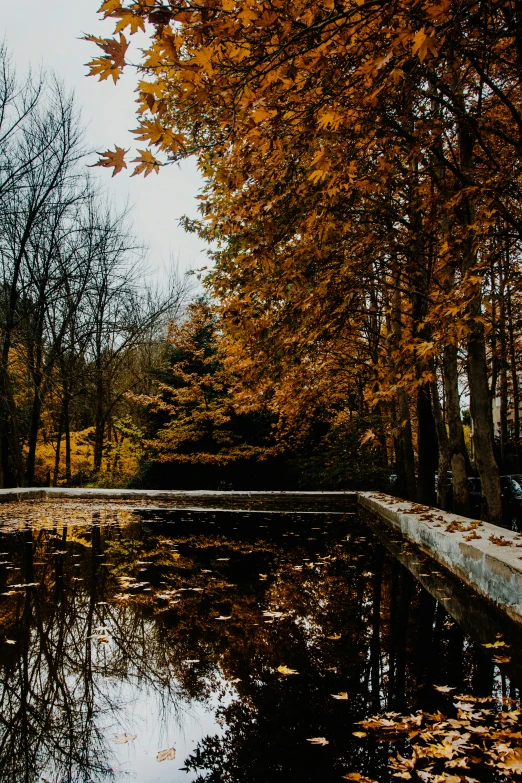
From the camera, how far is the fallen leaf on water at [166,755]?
2592 millimetres

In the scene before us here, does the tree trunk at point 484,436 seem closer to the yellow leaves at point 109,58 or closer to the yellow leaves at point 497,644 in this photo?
the yellow leaves at point 497,644

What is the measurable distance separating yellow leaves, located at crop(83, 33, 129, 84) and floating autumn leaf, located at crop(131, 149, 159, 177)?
1.48ft

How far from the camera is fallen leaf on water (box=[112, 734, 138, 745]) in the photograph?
267 centimetres

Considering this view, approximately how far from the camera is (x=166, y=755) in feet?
8.59

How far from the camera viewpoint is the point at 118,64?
3068mm

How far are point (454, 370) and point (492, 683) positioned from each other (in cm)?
914

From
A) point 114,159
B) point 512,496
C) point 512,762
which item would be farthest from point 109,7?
point 512,496

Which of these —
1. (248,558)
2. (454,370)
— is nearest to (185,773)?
(248,558)

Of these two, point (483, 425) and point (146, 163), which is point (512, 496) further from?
point (146, 163)

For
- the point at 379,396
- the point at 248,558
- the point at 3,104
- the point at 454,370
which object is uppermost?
the point at 3,104

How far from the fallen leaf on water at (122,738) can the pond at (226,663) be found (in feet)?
0.04

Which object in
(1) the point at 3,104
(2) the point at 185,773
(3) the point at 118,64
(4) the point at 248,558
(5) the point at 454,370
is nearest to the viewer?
(2) the point at 185,773

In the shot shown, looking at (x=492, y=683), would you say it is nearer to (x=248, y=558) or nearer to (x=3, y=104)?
(x=248, y=558)

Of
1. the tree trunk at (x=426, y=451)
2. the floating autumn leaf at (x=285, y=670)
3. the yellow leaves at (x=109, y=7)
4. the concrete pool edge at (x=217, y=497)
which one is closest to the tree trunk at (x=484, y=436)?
the tree trunk at (x=426, y=451)
